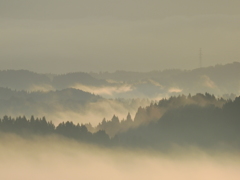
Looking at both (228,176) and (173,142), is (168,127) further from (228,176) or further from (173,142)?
(228,176)

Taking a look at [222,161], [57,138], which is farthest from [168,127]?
[57,138]

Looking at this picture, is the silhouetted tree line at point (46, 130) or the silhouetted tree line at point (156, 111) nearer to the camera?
the silhouetted tree line at point (46, 130)

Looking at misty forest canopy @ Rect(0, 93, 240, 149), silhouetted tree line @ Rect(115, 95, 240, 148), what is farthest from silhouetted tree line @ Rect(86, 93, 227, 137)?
silhouetted tree line @ Rect(115, 95, 240, 148)

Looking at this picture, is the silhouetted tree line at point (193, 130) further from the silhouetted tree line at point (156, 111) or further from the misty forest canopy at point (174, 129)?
the silhouetted tree line at point (156, 111)

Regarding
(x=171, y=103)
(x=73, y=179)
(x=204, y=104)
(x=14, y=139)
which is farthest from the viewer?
(x=171, y=103)

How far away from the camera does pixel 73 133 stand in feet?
517

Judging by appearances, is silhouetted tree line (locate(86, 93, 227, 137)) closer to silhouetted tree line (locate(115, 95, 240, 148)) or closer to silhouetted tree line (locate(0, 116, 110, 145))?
silhouetted tree line (locate(115, 95, 240, 148))

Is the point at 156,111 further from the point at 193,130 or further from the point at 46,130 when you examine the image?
the point at 46,130

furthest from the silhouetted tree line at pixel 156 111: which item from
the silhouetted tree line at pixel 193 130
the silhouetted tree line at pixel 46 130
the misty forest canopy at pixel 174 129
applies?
the silhouetted tree line at pixel 46 130

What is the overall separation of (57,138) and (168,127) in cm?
4401

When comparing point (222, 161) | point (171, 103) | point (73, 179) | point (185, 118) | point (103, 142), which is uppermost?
point (171, 103)

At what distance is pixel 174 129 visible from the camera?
160250 mm

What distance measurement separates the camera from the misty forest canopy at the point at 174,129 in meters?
148

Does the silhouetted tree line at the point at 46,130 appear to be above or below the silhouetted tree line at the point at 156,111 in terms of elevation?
below
